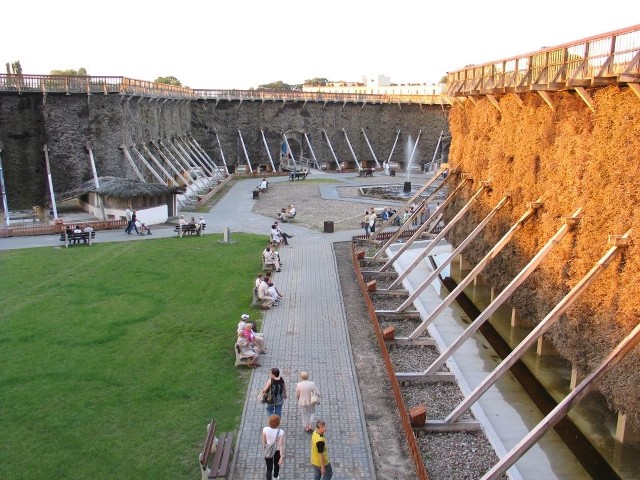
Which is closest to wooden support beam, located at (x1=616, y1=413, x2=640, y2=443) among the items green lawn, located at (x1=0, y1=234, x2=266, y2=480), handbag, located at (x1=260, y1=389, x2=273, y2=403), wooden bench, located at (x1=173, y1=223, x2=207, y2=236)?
handbag, located at (x1=260, y1=389, x2=273, y2=403)

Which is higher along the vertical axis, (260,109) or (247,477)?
(260,109)

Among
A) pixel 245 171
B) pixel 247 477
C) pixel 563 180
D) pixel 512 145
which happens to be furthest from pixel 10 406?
pixel 245 171

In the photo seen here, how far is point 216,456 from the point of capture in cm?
934

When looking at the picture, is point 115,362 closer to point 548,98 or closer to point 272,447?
point 272,447

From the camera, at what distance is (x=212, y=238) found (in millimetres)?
27328

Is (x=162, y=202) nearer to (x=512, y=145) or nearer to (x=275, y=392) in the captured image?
(x=512, y=145)

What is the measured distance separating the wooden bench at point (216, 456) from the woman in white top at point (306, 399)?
4.41ft

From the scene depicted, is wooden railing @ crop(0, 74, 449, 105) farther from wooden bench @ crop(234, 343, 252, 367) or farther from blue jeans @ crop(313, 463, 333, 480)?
blue jeans @ crop(313, 463, 333, 480)

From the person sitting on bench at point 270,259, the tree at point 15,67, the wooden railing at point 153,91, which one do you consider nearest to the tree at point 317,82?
the wooden railing at point 153,91

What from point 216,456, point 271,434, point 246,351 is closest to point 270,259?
point 246,351

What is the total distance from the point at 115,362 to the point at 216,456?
16.8 ft

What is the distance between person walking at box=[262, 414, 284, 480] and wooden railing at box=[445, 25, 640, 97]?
27.3 feet

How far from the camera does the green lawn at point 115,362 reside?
990cm

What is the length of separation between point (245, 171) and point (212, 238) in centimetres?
2855
